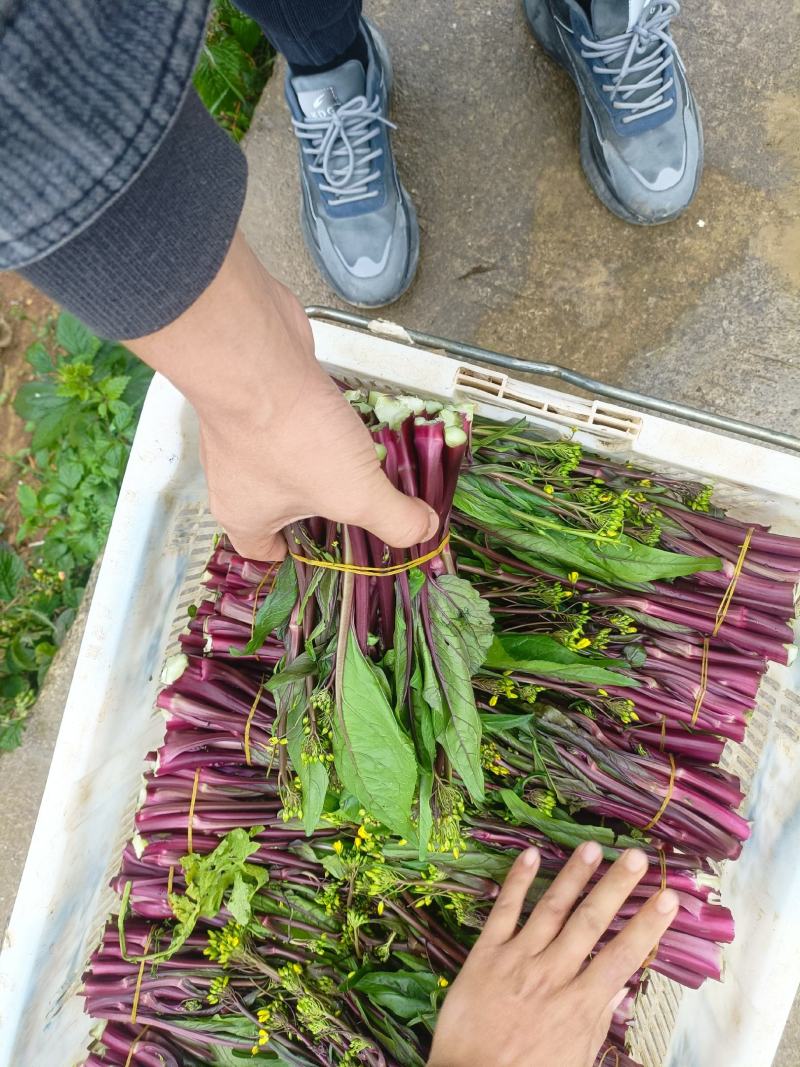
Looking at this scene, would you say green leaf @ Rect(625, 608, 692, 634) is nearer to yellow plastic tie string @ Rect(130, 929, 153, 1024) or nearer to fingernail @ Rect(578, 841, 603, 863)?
fingernail @ Rect(578, 841, 603, 863)

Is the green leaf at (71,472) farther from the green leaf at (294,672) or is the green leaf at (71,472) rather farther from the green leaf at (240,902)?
the green leaf at (240,902)

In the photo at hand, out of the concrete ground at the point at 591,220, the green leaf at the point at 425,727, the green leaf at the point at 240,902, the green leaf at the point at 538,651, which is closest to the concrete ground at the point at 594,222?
the concrete ground at the point at 591,220

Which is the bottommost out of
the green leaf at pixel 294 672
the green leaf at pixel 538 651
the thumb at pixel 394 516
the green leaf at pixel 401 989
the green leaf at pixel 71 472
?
the green leaf at pixel 401 989

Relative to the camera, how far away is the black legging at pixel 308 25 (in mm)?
1700

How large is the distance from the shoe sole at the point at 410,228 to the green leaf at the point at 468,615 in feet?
3.78

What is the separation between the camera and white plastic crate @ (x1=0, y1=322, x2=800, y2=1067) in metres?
1.47

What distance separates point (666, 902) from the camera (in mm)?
1380

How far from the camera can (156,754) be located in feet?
5.65

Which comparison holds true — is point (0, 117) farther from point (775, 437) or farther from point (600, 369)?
point (600, 369)

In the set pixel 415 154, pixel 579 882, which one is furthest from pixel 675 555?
pixel 415 154

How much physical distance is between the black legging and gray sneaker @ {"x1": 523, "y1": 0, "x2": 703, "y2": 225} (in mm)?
620

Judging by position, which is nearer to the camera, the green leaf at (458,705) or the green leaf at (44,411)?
the green leaf at (458,705)

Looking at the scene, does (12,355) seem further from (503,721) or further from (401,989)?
(401,989)

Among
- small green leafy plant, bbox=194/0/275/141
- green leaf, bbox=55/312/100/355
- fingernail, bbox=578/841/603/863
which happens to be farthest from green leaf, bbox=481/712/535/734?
small green leafy plant, bbox=194/0/275/141
